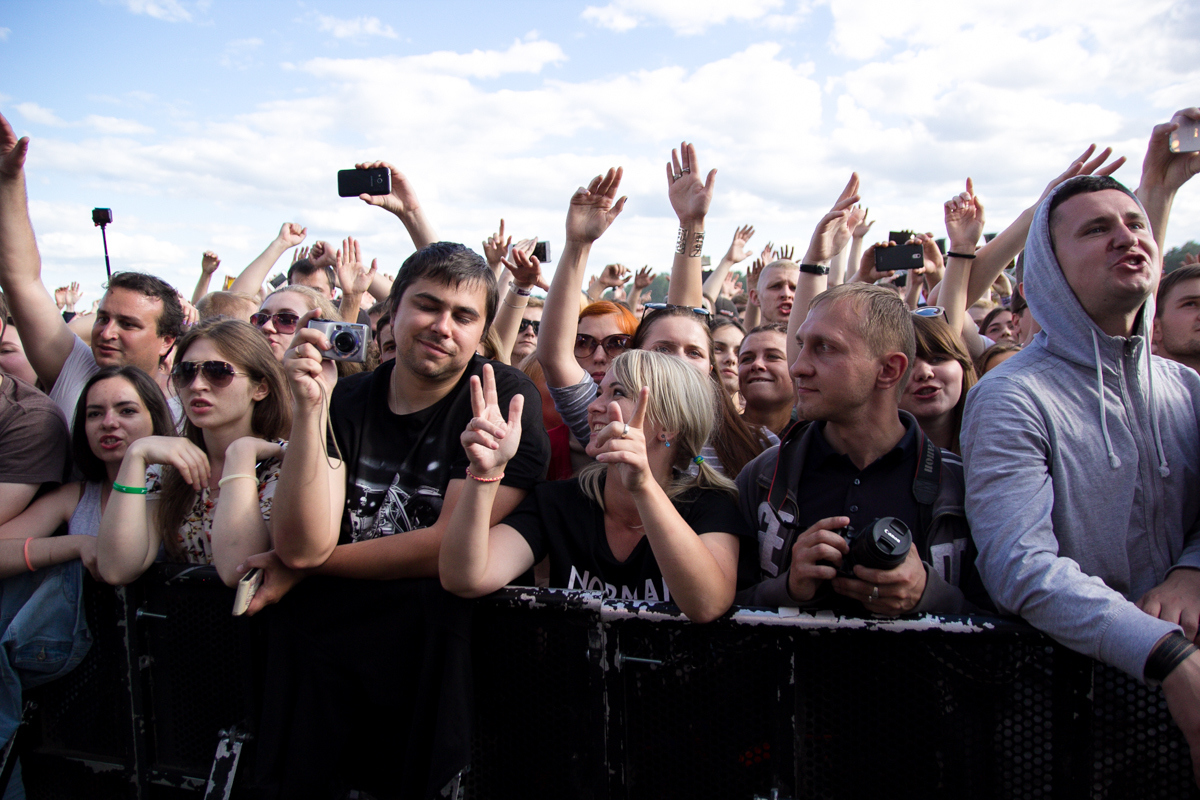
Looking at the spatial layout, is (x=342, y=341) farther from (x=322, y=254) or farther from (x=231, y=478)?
(x=322, y=254)

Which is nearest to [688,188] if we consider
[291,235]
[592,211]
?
[592,211]

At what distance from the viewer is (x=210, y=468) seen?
2807 mm

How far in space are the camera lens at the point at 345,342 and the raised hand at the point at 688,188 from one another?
98.6 inches

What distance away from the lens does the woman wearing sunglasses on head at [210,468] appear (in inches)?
92.7

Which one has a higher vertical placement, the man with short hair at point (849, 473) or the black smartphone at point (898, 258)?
the black smartphone at point (898, 258)

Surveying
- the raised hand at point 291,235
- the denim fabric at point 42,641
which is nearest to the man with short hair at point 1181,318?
the denim fabric at point 42,641

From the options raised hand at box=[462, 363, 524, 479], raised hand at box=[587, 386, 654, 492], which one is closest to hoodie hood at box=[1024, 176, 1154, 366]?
raised hand at box=[587, 386, 654, 492]

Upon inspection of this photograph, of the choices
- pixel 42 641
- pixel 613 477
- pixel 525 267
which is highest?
pixel 525 267

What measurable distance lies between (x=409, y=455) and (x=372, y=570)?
42cm

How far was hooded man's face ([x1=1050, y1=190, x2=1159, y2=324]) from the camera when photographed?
2.07 metres

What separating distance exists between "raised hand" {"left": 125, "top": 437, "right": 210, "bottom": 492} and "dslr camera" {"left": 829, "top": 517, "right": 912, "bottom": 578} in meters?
2.24

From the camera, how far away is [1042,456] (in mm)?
1945

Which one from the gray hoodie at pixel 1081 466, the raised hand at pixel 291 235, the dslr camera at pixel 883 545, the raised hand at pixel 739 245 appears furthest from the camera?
the raised hand at pixel 739 245

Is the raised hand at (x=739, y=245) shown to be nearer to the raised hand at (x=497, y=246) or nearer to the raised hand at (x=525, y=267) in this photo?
the raised hand at (x=497, y=246)
